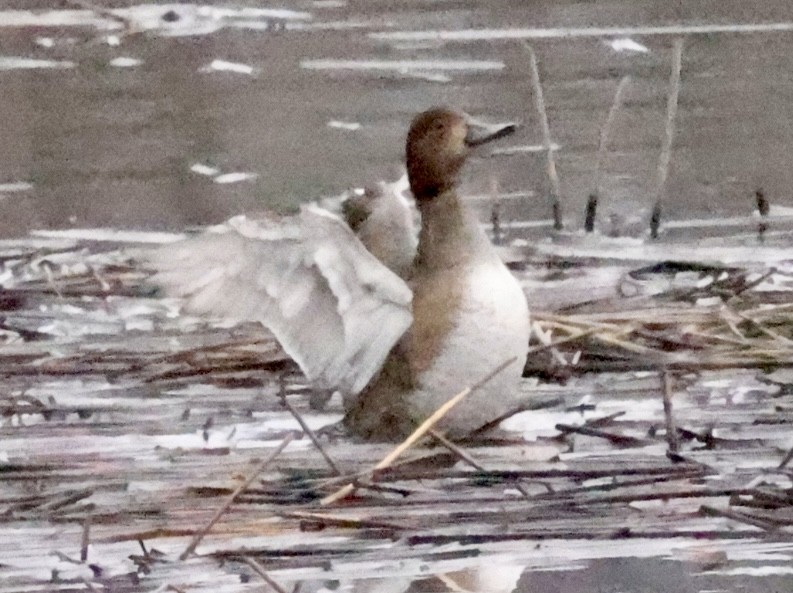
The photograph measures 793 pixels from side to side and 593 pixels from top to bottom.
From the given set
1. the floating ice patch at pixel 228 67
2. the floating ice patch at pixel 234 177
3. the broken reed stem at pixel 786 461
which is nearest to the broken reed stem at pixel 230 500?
the broken reed stem at pixel 786 461

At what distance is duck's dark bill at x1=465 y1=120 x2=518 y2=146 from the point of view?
1.90 m

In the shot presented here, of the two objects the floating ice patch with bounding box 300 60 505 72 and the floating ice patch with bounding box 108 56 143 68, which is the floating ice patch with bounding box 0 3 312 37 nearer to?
the floating ice patch with bounding box 108 56 143 68

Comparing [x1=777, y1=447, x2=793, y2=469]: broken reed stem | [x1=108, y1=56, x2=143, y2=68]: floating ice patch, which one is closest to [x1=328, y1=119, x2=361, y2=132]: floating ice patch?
[x1=108, y1=56, x2=143, y2=68]: floating ice patch

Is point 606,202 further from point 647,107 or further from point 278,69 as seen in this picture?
point 278,69

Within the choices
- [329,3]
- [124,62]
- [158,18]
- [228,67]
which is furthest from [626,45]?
[158,18]

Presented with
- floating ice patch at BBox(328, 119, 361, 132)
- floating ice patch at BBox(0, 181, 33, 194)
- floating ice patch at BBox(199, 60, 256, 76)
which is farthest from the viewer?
floating ice patch at BBox(199, 60, 256, 76)

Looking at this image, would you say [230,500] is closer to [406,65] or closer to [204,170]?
[204,170]

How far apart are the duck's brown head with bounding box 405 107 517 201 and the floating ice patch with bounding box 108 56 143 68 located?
9.01 feet

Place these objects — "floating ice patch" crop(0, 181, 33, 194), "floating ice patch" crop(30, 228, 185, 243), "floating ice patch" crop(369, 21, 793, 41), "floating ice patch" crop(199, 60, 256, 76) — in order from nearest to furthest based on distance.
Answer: "floating ice patch" crop(30, 228, 185, 243) < "floating ice patch" crop(0, 181, 33, 194) < "floating ice patch" crop(199, 60, 256, 76) < "floating ice patch" crop(369, 21, 793, 41)

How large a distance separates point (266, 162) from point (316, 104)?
1.71 ft

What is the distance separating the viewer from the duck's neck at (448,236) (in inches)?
74.0

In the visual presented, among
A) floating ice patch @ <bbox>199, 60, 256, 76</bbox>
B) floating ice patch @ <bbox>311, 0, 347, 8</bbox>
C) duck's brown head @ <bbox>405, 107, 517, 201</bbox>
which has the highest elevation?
duck's brown head @ <bbox>405, 107, 517, 201</bbox>

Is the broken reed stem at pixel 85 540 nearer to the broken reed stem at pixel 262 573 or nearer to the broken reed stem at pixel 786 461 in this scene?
the broken reed stem at pixel 262 573

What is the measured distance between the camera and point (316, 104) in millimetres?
3951
